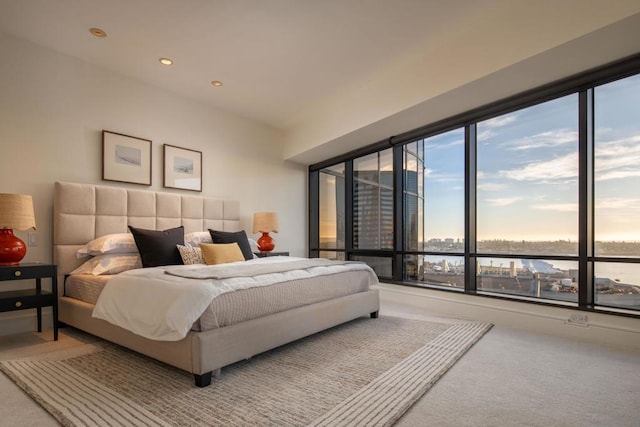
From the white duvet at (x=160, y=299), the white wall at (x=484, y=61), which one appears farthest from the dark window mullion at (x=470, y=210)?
the white duvet at (x=160, y=299)

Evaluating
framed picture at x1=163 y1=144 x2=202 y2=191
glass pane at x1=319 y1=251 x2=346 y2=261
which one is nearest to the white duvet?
framed picture at x1=163 y1=144 x2=202 y2=191

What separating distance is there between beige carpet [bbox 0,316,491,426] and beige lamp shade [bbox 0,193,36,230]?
1.08 m

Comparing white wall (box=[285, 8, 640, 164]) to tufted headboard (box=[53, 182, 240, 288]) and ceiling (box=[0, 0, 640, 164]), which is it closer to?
ceiling (box=[0, 0, 640, 164])

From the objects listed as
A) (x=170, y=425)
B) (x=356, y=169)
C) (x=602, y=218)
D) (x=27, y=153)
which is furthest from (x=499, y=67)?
(x=27, y=153)

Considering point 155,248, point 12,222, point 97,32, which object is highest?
point 97,32

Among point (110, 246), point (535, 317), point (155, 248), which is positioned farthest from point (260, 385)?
point (535, 317)

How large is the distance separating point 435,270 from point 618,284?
1800 mm

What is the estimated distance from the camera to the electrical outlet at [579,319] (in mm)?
2895

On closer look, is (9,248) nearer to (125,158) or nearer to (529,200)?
(125,158)

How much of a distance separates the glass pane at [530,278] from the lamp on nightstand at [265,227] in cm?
275

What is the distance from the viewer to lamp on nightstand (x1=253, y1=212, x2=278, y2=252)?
16.2ft

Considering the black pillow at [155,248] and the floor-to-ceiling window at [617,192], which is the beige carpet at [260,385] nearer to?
the black pillow at [155,248]

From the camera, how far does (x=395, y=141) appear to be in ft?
15.4

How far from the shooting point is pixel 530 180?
3.45m
